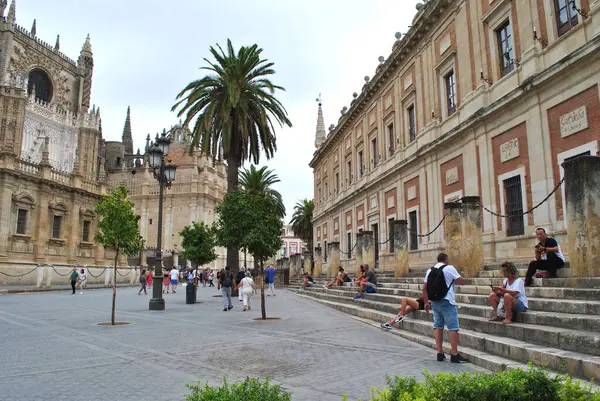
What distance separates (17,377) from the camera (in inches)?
215

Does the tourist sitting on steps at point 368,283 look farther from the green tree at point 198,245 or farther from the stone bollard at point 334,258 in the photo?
the green tree at point 198,245

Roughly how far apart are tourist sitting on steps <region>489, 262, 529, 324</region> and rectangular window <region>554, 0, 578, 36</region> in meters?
8.32

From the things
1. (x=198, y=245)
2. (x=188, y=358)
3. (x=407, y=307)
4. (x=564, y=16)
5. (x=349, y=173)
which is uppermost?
(x=564, y=16)

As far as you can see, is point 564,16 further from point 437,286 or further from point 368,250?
point 368,250

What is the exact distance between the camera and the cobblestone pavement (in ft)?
16.4

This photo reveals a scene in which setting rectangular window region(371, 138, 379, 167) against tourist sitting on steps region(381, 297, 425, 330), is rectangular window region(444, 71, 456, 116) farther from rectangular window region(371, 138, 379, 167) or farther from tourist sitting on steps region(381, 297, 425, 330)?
tourist sitting on steps region(381, 297, 425, 330)

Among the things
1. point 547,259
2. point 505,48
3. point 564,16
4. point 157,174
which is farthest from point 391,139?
point 547,259

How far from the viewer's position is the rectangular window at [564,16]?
11.5m

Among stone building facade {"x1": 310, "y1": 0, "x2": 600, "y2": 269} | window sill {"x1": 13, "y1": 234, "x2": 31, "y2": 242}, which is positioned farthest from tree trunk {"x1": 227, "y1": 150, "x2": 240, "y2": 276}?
window sill {"x1": 13, "y1": 234, "x2": 31, "y2": 242}

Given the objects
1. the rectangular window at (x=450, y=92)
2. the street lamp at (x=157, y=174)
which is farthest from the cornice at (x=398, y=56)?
the street lamp at (x=157, y=174)

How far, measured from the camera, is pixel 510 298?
6.86 metres

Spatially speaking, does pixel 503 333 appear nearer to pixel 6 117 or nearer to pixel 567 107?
pixel 567 107

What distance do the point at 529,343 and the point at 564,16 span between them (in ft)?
32.7

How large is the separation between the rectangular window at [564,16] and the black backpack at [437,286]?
29.9 ft
